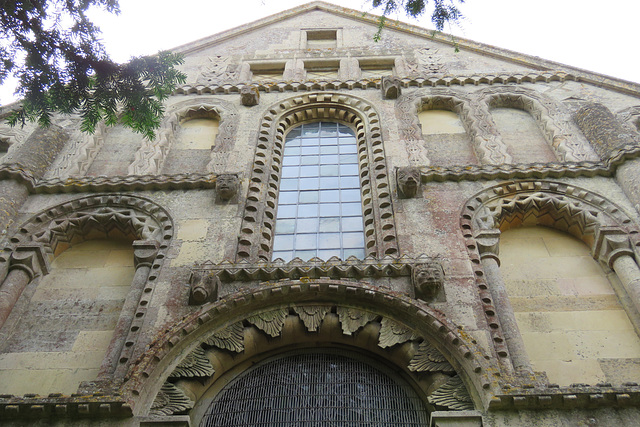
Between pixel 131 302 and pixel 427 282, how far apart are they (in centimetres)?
405

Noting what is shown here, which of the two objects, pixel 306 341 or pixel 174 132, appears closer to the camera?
pixel 306 341

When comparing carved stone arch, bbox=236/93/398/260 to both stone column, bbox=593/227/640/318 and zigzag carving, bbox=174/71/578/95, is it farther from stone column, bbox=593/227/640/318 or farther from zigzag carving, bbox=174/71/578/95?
stone column, bbox=593/227/640/318

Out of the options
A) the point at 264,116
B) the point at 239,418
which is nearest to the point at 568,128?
the point at 264,116

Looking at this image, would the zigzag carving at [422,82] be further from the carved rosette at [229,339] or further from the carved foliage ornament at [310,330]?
the carved rosette at [229,339]

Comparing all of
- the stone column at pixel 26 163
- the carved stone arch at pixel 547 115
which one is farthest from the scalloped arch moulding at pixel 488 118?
the stone column at pixel 26 163

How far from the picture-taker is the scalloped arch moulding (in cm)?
1173

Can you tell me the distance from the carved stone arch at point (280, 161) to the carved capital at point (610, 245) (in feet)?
10.2

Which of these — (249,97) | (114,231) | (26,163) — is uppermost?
(249,97)

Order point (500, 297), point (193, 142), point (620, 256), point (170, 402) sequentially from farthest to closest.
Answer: point (193, 142), point (620, 256), point (500, 297), point (170, 402)

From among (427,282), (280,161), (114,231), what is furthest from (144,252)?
(427,282)

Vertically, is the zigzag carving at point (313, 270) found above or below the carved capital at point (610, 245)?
below

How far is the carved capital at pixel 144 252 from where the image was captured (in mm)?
9297

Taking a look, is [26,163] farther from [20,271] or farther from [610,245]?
[610,245]

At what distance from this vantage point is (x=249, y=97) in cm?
1388
